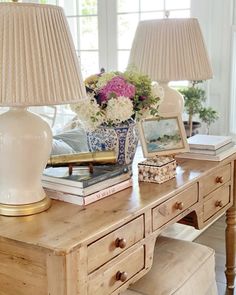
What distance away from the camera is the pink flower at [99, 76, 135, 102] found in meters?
1.79

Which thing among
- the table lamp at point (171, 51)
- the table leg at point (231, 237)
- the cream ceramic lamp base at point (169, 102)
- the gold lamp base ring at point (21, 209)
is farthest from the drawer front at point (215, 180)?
the gold lamp base ring at point (21, 209)

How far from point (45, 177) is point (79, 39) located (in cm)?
312

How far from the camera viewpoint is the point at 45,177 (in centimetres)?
165

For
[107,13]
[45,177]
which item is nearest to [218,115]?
[107,13]

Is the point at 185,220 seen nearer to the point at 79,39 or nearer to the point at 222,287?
the point at 222,287

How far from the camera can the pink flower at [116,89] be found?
1.79 meters

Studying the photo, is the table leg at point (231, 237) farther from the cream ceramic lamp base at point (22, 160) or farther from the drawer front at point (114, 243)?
the cream ceramic lamp base at point (22, 160)

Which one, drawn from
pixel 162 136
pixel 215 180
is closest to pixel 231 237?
pixel 215 180

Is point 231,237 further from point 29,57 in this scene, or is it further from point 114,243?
point 29,57

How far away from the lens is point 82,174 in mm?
1633

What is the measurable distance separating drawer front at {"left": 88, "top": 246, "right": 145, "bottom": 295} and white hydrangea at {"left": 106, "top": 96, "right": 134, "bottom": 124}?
48cm

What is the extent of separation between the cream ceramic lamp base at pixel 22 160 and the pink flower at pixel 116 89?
381mm

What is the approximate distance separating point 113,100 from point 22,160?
483mm

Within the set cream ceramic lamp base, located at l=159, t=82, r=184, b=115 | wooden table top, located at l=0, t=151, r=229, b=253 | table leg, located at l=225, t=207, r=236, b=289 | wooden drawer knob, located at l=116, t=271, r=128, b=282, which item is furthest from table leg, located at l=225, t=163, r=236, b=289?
wooden drawer knob, located at l=116, t=271, r=128, b=282
